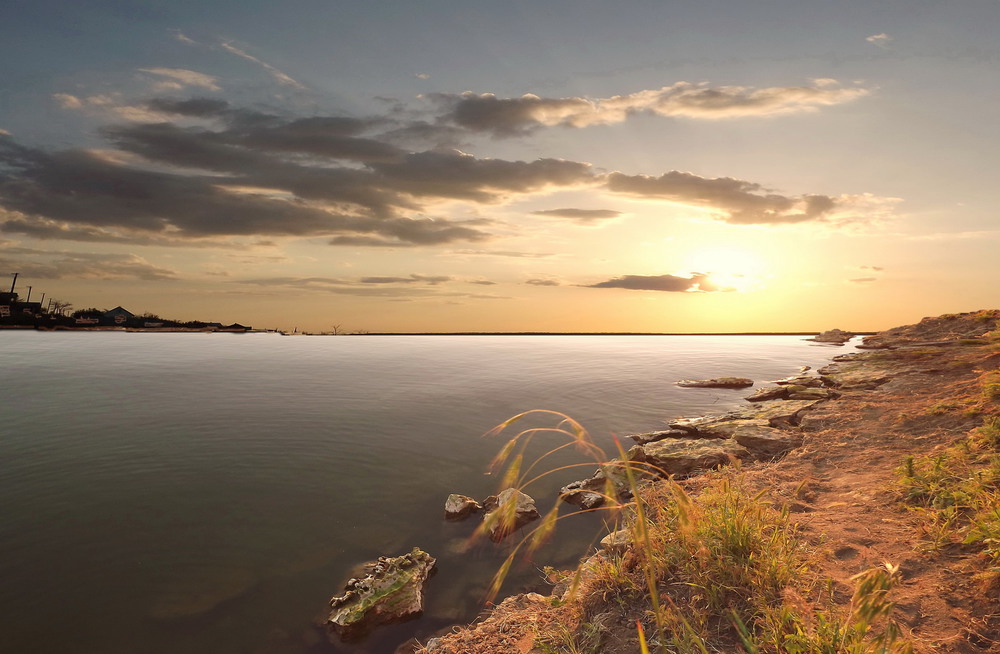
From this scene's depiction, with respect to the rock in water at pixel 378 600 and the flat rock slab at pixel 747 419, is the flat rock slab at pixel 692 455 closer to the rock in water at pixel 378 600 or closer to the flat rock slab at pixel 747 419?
the flat rock slab at pixel 747 419

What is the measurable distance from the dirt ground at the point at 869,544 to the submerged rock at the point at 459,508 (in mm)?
5023

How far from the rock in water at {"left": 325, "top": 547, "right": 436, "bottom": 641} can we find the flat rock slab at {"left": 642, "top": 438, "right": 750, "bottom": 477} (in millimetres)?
8354

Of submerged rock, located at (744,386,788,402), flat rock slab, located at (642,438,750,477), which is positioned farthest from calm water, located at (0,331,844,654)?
flat rock slab, located at (642,438,750,477)

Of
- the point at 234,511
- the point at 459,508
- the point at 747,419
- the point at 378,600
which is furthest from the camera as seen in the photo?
the point at 747,419

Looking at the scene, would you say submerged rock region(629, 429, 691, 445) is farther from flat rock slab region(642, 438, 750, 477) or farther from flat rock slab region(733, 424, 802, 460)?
flat rock slab region(733, 424, 802, 460)

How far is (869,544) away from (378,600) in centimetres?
921

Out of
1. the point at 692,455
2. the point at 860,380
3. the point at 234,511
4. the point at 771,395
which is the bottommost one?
the point at 234,511

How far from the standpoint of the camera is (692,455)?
14797mm

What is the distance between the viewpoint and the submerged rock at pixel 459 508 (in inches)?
526

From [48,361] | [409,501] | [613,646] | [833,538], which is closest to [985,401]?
[833,538]

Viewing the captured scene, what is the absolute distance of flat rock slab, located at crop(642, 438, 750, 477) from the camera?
14195mm

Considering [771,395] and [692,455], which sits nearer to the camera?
[692,455]

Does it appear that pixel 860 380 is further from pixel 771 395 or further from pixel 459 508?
pixel 459 508

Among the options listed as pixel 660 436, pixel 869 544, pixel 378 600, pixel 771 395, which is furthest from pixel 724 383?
pixel 378 600
